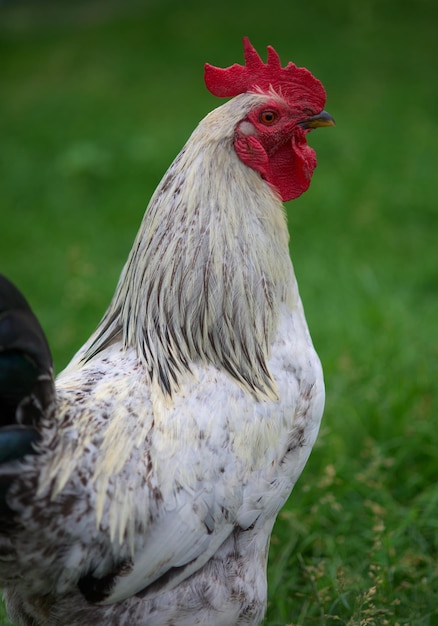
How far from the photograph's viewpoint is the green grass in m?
3.48

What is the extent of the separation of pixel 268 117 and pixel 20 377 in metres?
1.19

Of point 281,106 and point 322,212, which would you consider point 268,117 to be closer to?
point 281,106

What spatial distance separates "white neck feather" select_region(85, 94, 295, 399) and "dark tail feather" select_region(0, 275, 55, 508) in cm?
44

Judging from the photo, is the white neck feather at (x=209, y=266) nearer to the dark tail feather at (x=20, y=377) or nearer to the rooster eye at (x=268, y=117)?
the rooster eye at (x=268, y=117)

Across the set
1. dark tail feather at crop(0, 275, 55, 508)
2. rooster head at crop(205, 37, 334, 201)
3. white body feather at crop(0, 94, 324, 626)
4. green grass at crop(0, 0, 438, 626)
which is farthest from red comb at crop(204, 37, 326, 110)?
green grass at crop(0, 0, 438, 626)

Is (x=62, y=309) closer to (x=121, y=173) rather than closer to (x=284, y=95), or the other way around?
(x=121, y=173)

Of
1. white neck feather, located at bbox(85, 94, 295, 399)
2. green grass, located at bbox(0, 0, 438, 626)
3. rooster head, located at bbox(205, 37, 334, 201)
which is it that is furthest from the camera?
green grass, located at bbox(0, 0, 438, 626)

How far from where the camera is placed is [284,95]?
262 cm

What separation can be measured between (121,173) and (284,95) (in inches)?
228

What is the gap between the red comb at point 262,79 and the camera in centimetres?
260

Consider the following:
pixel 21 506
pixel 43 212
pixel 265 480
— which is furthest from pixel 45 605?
pixel 43 212

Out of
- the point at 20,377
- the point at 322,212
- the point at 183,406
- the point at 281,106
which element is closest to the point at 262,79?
the point at 281,106

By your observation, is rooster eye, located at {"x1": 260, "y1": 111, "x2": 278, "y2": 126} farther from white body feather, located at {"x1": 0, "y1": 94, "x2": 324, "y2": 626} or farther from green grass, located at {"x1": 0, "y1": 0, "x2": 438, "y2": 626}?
green grass, located at {"x1": 0, "y1": 0, "x2": 438, "y2": 626}

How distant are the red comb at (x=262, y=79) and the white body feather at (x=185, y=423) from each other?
108mm
